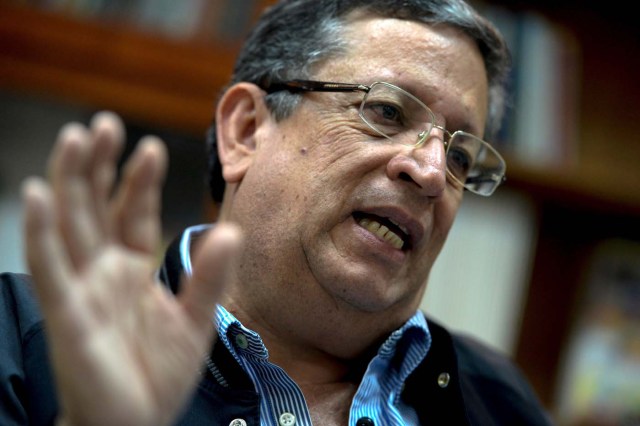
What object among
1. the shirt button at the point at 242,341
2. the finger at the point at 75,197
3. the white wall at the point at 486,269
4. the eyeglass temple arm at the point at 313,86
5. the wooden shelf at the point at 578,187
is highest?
the finger at the point at 75,197

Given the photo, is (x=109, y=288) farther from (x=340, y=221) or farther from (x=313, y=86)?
(x=313, y=86)

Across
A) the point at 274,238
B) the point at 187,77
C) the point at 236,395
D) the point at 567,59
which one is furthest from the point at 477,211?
the point at 236,395

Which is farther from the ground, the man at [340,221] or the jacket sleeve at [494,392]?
the man at [340,221]

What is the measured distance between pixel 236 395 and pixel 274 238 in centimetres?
25

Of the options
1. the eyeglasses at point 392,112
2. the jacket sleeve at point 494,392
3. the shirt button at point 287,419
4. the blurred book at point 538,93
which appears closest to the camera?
the shirt button at point 287,419

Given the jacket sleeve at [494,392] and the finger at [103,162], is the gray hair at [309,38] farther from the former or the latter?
the finger at [103,162]

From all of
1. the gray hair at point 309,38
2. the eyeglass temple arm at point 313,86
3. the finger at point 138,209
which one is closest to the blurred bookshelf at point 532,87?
the gray hair at point 309,38

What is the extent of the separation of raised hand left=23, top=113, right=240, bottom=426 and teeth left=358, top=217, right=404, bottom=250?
480 millimetres

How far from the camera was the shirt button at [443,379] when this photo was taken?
4.31 ft

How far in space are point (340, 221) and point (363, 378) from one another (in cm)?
27

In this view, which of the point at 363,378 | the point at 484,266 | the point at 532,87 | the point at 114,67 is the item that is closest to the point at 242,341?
the point at 363,378

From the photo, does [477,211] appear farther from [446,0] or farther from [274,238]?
[274,238]

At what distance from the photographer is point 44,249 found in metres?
0.71

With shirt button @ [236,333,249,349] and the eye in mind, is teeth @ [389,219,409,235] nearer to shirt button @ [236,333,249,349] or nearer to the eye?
the eye
